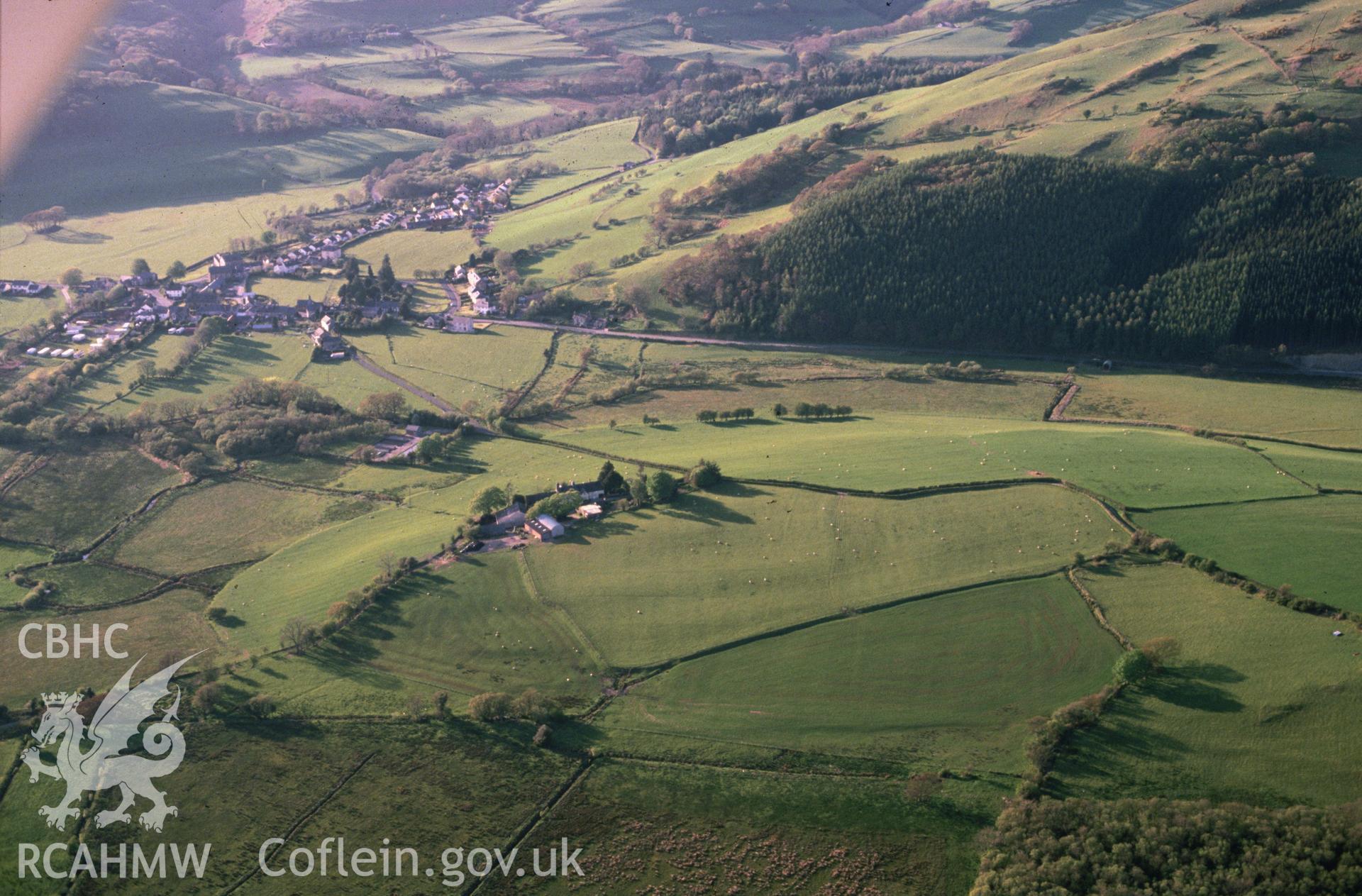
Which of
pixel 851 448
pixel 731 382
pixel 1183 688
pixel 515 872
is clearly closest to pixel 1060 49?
pixel 731 382

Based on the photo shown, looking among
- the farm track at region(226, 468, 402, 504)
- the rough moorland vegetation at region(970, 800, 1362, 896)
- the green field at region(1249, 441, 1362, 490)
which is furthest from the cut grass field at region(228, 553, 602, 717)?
the green field at region(1249, 441, 1362, 490)

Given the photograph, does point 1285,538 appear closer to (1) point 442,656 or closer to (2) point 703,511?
(2) point 703,511

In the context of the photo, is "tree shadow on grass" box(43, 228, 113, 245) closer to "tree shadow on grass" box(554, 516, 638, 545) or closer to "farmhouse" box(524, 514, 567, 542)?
"farmhouse" box(524, 514, 567, 542)

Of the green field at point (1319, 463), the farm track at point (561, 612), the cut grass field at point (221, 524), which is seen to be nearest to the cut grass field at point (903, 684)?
the farm track at point (561, 612)

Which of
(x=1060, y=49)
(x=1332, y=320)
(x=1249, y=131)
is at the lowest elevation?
(x=1332, y=320)

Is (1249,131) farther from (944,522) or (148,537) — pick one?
(148,537)

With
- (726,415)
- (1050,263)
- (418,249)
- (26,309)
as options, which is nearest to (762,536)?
(726,415)
